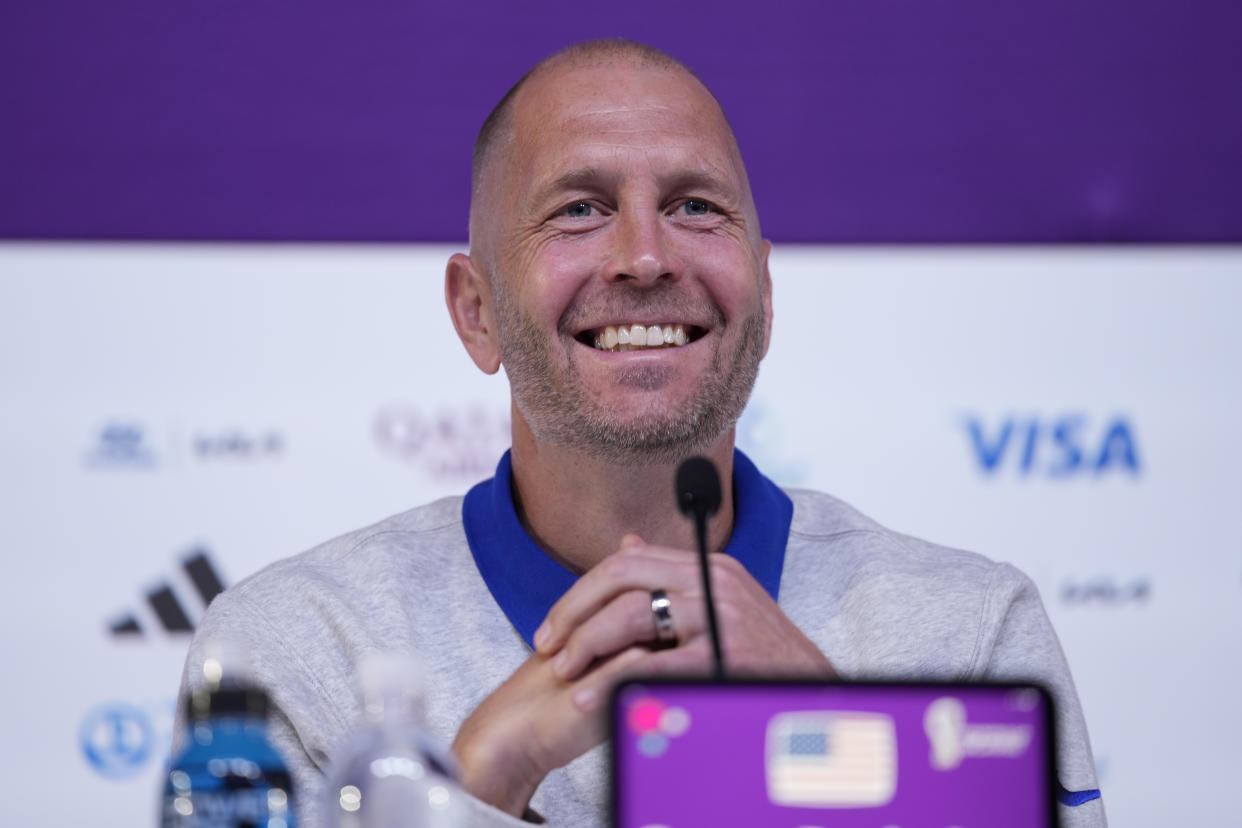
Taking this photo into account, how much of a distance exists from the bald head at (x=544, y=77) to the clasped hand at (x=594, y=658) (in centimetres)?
71

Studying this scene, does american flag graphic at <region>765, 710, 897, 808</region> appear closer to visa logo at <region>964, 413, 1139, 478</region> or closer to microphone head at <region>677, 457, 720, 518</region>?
microphone head at <region>677, 457, 720, 518</region>

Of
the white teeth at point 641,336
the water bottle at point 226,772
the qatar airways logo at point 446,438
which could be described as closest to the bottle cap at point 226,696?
the water bottle at point 226,772

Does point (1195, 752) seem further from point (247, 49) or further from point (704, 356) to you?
point (247, 49)

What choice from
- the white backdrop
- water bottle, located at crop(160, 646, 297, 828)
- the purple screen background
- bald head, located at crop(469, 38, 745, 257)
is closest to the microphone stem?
the purple screen background

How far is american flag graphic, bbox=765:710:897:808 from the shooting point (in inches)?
26.6

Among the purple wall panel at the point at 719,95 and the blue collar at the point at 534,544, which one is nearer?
the blue collar at the point at 534,544

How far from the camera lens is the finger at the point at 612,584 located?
99cm

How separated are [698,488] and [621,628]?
0.13 m

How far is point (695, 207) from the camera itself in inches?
58.9

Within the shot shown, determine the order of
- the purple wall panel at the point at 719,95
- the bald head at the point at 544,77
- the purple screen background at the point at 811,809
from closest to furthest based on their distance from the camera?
the purple screen background at the point at 811,809 < the bald head at the point at 544,77 < the purple wall panel at the point at 719,95

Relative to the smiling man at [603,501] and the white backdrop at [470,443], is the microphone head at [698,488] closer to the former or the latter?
the smiling man at [603,501]

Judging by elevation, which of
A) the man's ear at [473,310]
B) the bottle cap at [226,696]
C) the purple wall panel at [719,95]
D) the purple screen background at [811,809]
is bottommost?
the purple screen background at [811,809]

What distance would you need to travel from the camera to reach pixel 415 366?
205 cm

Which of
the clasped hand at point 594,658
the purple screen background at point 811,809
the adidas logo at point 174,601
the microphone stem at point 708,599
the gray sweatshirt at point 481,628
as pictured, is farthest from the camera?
the adidas logo at point 174,601
